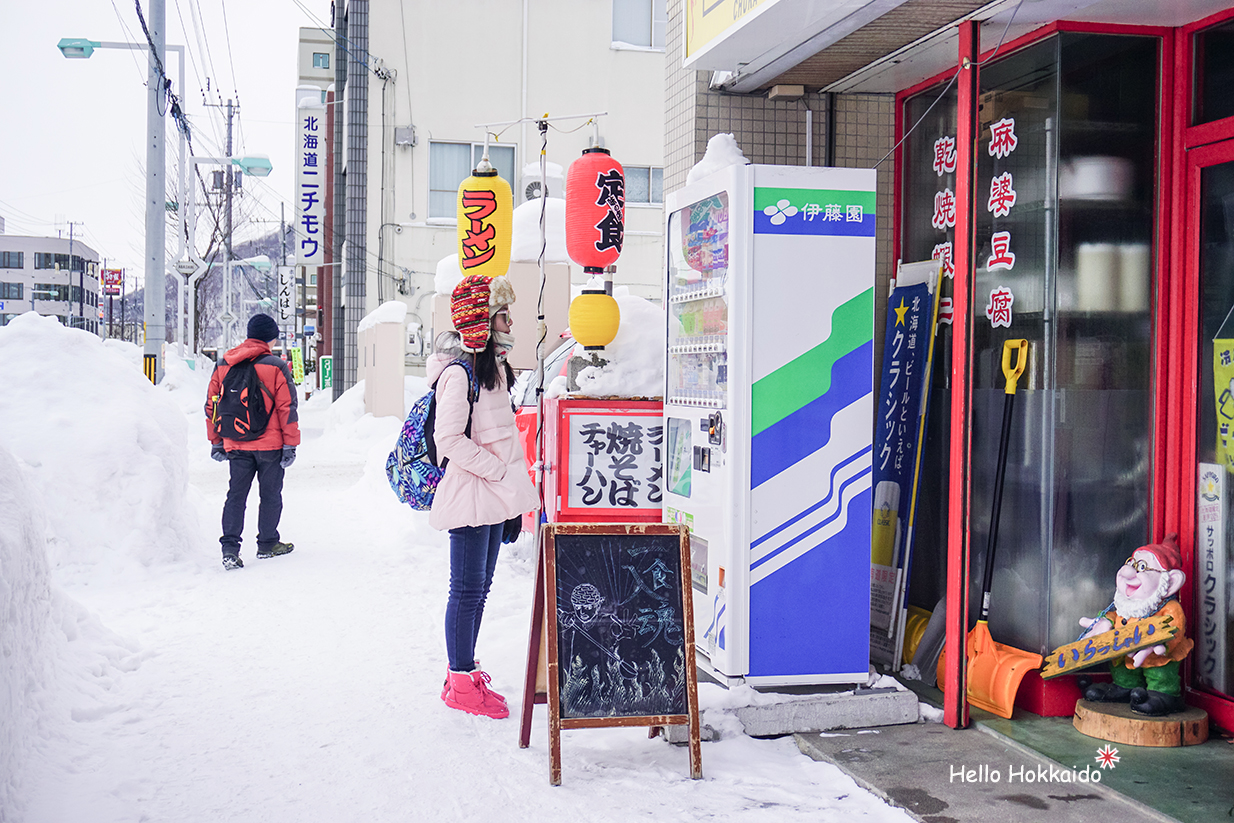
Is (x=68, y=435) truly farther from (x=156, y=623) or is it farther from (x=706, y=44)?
(x=706, y=44)

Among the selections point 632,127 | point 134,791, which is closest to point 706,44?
point 134,791

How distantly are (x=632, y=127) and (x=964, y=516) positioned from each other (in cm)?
1924

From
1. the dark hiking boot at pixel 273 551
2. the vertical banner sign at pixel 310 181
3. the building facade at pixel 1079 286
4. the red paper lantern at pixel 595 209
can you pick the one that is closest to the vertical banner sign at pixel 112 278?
the vertical banner sign at pixel 310 181

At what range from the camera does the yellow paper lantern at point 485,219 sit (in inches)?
424

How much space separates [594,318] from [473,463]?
2.43 meters

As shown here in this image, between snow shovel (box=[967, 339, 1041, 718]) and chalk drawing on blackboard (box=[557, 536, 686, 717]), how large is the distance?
1.69 m

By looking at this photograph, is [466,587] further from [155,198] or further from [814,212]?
[155,198]

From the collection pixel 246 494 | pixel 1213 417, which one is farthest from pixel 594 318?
pixel 246 494

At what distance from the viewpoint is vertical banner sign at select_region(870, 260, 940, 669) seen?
5.40m

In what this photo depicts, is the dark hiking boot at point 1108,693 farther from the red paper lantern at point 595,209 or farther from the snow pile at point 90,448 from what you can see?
the snow pile at point 90,448

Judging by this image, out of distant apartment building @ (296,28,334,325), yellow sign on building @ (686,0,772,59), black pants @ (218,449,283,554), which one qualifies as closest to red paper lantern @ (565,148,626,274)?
yellow sign on building @ (686,0,772,59)

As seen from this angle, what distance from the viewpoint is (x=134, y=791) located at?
3809 millimetres

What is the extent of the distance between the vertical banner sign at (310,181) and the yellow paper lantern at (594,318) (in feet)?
57.6

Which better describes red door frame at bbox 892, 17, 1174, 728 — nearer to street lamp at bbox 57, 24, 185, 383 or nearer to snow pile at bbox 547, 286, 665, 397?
snow pile at bbox 547, 286, 665, 397
